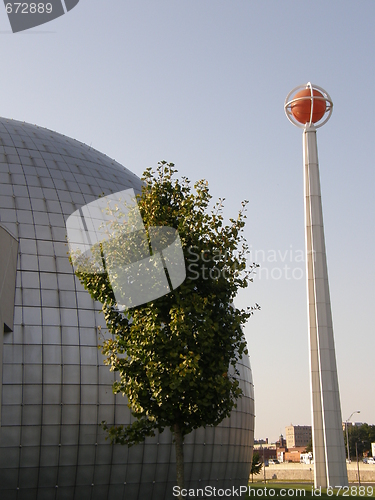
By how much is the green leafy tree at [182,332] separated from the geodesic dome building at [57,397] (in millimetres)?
5143

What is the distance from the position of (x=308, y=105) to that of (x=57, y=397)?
22.8 m

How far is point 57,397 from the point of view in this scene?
26.0 meters

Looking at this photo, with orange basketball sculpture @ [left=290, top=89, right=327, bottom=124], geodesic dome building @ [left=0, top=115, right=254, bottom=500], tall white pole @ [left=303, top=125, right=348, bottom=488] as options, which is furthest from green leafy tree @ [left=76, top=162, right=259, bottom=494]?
orange basketball sculpture @ [left=290, top=89, right=327, bottom=124]

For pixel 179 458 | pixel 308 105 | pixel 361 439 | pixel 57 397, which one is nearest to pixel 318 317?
pixel 308 105

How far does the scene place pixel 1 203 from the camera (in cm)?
2986

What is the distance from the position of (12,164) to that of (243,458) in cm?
1921

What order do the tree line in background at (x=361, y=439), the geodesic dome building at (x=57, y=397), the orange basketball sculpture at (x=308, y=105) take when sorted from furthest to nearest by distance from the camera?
the tree line in background at (x=361, y=439), the orange basketball sculpture at (x=308, y=105), the geodesic dome building at (x=57, y=397)

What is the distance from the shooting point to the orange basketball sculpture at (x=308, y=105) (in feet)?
125

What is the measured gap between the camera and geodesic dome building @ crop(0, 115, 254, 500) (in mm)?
25375

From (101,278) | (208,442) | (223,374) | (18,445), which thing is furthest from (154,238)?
(208,442)

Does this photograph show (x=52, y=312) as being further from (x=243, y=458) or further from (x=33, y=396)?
(x=243, y=458)

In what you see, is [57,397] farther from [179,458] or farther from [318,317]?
[318,317]

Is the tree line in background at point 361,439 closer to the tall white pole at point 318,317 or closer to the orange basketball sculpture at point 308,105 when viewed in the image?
the tall white pole at point 318,317

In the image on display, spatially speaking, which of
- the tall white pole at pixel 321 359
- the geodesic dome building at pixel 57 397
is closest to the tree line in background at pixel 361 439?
the tall white pole at pixel 321 359
